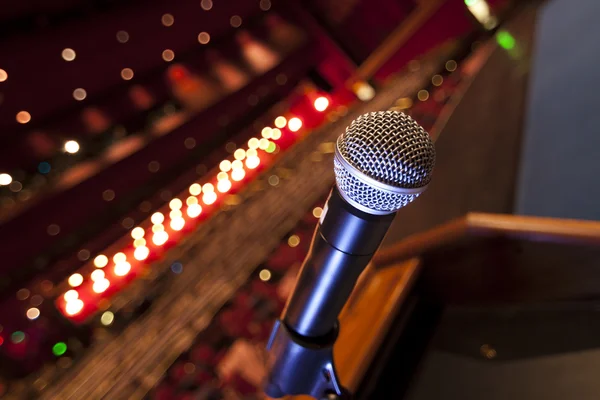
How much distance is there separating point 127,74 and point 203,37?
0.58 meters

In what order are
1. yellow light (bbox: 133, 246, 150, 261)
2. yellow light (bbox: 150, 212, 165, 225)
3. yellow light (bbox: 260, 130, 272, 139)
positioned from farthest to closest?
yellow light (bbox: 260, 130, 272, 139) < yellow light (bbox: 150, 212, 165, 225) < yellow light (bbox: 133, 246, 150, 261)

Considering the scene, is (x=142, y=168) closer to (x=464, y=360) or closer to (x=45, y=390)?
(x=45, y=390)

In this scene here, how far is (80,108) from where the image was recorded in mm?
1888

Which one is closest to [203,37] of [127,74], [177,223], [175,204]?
[127,74]

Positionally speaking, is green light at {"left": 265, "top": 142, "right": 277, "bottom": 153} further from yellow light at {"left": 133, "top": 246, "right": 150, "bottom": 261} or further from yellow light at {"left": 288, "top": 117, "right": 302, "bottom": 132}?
yellow light at {"left": 133, "top": 246, "right": 150, "bottom": 261}

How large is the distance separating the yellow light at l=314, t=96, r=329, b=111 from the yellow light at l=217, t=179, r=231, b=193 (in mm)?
1008

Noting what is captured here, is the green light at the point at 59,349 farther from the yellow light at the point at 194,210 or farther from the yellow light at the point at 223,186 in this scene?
the yellow light at the point at 223,186

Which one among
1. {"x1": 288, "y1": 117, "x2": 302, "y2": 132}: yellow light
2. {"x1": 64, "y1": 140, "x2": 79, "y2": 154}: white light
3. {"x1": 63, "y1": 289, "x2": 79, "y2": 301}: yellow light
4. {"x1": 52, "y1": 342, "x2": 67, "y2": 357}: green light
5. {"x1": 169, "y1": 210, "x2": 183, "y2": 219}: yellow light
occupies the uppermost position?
{"x1": 64, "y1": 140, "x2": 79, "y2": 154}: white light

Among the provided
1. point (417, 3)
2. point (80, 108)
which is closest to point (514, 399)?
point (80, 108)

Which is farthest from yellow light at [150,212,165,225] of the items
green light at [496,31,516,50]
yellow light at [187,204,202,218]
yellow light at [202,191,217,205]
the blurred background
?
green light at [496,31,516,50]

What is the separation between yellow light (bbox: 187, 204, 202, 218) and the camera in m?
1.98

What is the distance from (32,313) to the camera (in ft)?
4.71

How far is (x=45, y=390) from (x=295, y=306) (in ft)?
2.15

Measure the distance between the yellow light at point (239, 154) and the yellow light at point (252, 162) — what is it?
3 cm
